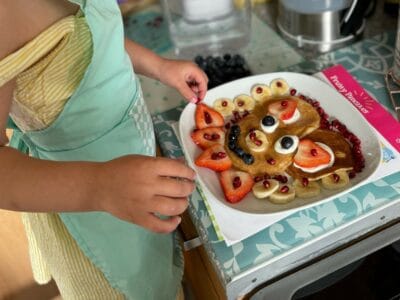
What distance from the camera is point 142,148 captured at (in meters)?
0.68

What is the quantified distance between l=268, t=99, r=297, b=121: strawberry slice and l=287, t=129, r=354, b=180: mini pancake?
42 mm

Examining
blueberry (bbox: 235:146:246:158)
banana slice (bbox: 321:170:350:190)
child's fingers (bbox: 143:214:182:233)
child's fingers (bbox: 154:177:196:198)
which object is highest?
child's fingers (bbox: 154:177:196:198)

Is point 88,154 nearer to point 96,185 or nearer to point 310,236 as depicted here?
point 96,185

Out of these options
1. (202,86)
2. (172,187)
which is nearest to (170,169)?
(172,187)

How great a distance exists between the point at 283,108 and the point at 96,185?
325 mm

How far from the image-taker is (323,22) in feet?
2.86

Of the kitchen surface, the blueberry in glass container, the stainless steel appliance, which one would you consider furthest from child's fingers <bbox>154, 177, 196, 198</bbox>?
the stainless steel appliance

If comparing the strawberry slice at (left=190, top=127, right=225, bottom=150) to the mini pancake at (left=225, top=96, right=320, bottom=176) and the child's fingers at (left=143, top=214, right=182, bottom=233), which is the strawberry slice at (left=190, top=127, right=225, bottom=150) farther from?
the child's fingers at (left=143, top=214, right=182, bottom=233)

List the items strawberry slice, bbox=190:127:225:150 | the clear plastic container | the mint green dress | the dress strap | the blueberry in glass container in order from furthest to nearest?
1. the clear plastic container
2. the blueberry in glass container
3. strawberry slice, bbox=190:127:225:150
4. the mint green dress
5. the dress strap

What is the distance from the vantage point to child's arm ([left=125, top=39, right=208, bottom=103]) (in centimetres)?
74

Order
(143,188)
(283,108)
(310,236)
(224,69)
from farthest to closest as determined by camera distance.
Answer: (224,69)
(283,108)
(310,236)
(143,188)

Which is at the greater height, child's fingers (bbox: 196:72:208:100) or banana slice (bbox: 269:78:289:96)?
child's fingers (bbox: 196:72:208:100)

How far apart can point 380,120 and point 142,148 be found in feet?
1.07

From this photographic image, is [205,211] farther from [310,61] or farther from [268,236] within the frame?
[310,61]
